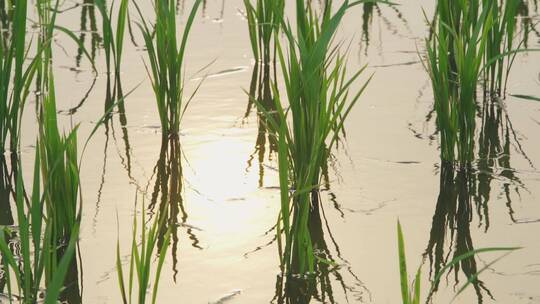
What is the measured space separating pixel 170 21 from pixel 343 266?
1.30 metres

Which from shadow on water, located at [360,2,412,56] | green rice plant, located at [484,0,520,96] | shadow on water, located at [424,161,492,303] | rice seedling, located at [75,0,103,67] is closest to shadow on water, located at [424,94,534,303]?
shadow on water, located at [424,161,492,303]

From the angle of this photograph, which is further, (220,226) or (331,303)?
(220,226)

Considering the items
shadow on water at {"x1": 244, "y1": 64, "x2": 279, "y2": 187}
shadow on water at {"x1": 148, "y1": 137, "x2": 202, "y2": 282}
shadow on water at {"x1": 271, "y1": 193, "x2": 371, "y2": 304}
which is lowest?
shadow on water at {"x1": 271, "y1": 193, "x2": 371, "y2": 304}

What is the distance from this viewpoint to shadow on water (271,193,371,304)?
273 cm

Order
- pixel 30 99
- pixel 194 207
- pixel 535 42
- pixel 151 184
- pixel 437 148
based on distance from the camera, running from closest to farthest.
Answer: pixel 194 207 → pixel 151 184 → pixel 437 148 → pixel 30 99 → pixel 535 42

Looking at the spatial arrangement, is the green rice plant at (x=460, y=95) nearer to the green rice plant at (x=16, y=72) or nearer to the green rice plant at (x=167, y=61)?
the green rice plant at (x=167, y=61)

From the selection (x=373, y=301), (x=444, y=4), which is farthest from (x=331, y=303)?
(x=444, y=4)

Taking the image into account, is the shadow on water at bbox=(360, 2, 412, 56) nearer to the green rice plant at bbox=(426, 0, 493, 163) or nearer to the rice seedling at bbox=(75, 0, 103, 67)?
the rice seedling at bbox=(75, 0, 103, 67)

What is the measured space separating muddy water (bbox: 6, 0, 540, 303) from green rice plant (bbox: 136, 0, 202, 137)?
3.7 inches

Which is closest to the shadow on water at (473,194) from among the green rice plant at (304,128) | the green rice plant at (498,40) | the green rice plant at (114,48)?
the green rice plant at (498,40)

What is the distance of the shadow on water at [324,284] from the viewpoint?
8.96ft

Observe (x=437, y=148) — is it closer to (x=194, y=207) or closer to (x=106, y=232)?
(x=194, y=207)

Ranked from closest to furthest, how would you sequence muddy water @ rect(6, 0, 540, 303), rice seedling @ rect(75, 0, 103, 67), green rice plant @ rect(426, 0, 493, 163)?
muddy water @ rect(6, 0, 540, 303) → green rice plant @ rect(426, 0, 493, 163) → rice seedling @ rect(75, 0, 103, 67)

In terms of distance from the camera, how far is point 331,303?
2703 millimetres
